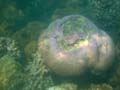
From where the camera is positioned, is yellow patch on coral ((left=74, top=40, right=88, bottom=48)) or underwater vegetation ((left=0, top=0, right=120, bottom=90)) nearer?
yellow patch on coral ((left=74, top=40, right=88, bottom=48))

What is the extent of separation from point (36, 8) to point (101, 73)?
4.50 meters

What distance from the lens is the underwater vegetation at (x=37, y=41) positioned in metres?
6.32

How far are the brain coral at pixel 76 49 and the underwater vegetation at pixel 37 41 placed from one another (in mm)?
54

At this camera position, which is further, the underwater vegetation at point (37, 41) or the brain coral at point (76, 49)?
the underwater vegetation at point (37, 41)

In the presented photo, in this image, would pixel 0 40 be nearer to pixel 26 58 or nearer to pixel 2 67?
pixel 26 58

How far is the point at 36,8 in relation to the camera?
31.5 ft

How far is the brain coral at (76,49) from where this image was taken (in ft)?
20.0

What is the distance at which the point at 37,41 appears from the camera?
24.2ft

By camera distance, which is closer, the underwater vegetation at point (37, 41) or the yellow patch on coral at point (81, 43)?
the yellow patch on coral at point (81, 43)

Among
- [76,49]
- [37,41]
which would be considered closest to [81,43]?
[76,49]

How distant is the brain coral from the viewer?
6.09 m

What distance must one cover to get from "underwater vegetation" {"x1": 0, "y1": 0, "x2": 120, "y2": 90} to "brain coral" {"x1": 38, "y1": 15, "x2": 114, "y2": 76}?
0.05m

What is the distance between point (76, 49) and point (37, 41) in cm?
171

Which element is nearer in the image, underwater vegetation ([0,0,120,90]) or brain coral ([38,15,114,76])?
brain coral ([38,15,114,76])
